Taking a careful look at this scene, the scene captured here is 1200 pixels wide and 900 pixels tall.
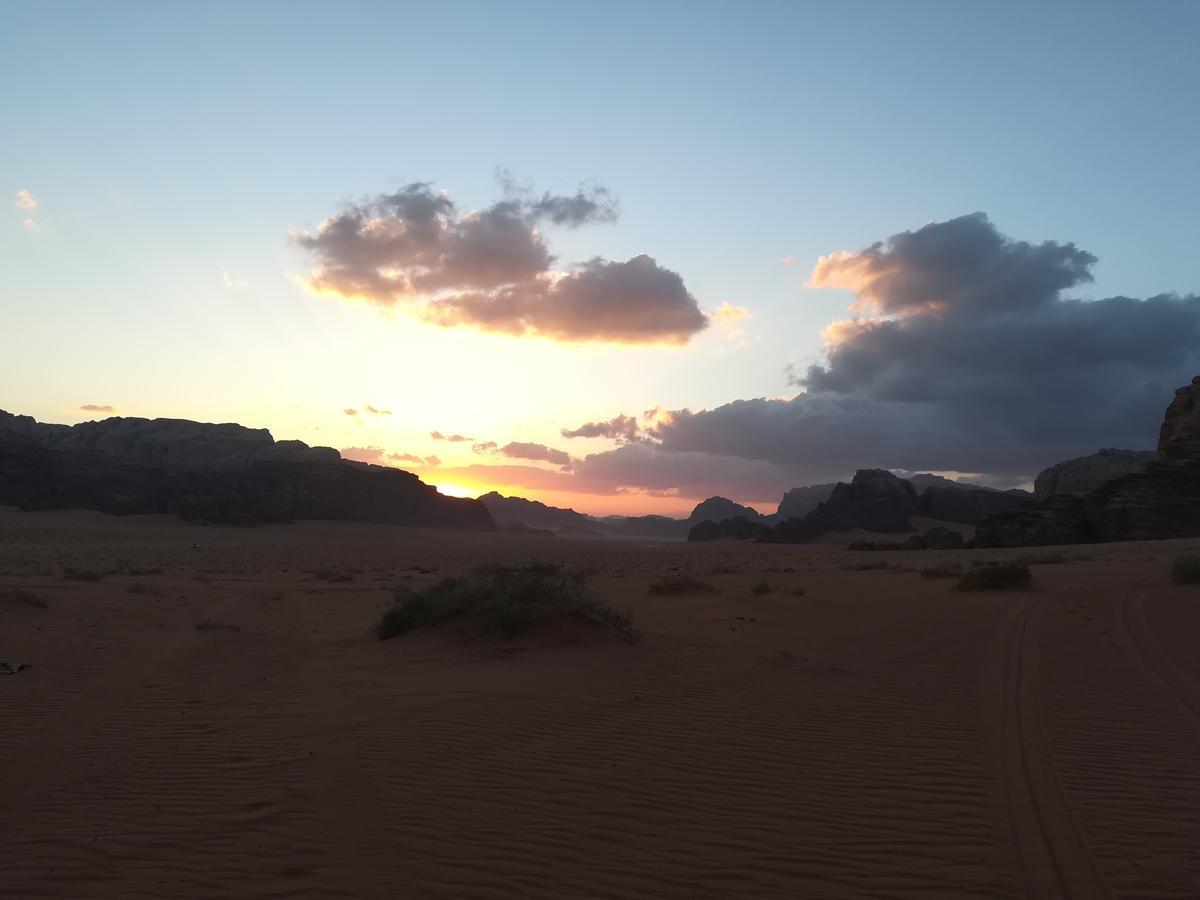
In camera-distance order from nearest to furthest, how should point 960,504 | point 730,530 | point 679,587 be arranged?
point 679,587
point 960,504
point 730,530

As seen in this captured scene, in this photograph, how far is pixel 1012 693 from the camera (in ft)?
28.9

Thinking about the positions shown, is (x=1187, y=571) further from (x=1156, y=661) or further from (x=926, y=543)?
(x=926, y=543)

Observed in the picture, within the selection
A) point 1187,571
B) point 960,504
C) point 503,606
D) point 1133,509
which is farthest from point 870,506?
point 503,606

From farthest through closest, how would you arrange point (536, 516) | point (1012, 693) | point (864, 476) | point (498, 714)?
point (536, 516) → point (864, 476) → point (1012, 693) → point (498, 714)

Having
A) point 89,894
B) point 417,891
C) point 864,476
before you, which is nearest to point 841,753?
point 417,891

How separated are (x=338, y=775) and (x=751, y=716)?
421cm

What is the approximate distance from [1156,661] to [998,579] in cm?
801

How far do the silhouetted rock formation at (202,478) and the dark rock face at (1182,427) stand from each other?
7553cm

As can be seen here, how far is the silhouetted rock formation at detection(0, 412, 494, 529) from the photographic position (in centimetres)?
7350

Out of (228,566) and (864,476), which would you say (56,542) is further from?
(864,476)

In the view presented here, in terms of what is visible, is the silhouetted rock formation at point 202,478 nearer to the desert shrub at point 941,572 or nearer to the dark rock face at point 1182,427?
the desert shrub at point 941,572

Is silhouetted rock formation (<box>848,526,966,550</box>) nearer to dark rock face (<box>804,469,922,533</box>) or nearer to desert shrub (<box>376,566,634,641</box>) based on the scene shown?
dark rock face (<box>804,469,922,533</box>)

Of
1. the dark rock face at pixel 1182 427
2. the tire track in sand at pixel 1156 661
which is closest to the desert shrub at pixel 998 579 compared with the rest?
the tire track in sand at pixel 1156 661

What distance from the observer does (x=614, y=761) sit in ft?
21.0
